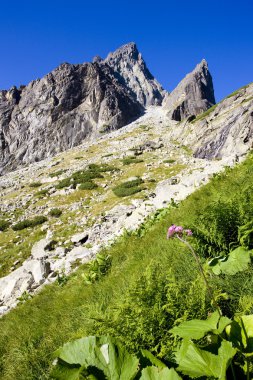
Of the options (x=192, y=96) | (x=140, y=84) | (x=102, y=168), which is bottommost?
(x=102, y=168)

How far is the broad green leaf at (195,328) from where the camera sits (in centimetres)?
242

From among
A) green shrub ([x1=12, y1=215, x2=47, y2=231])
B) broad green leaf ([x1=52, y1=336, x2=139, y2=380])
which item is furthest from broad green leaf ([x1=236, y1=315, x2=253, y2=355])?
green shrub ([x1=12, y1=215, x2=47, y2=231])

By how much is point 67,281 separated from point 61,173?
35032 mm

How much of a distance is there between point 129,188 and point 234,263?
23.1 meters

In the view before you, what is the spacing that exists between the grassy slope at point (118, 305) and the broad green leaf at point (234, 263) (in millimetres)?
140

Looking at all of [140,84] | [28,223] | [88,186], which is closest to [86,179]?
[88,186]

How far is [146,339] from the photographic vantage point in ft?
10.5

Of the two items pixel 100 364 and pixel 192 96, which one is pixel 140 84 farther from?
pixel 100 364

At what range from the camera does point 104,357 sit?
6.24 feet

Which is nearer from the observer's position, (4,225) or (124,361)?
(124,361)

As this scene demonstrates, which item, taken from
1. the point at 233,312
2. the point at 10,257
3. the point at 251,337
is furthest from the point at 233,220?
the point at 10,257

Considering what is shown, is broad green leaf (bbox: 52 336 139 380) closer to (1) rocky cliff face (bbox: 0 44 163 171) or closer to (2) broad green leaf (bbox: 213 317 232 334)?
(2) broad green leaf (bbox: 213 317 232 334)

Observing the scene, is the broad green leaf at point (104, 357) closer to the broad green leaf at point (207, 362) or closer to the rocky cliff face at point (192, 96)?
the broad green leaf at point (207, 362)

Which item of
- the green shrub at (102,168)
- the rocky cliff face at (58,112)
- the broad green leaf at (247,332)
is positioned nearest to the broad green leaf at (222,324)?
the broad green leaf at (247,332)
